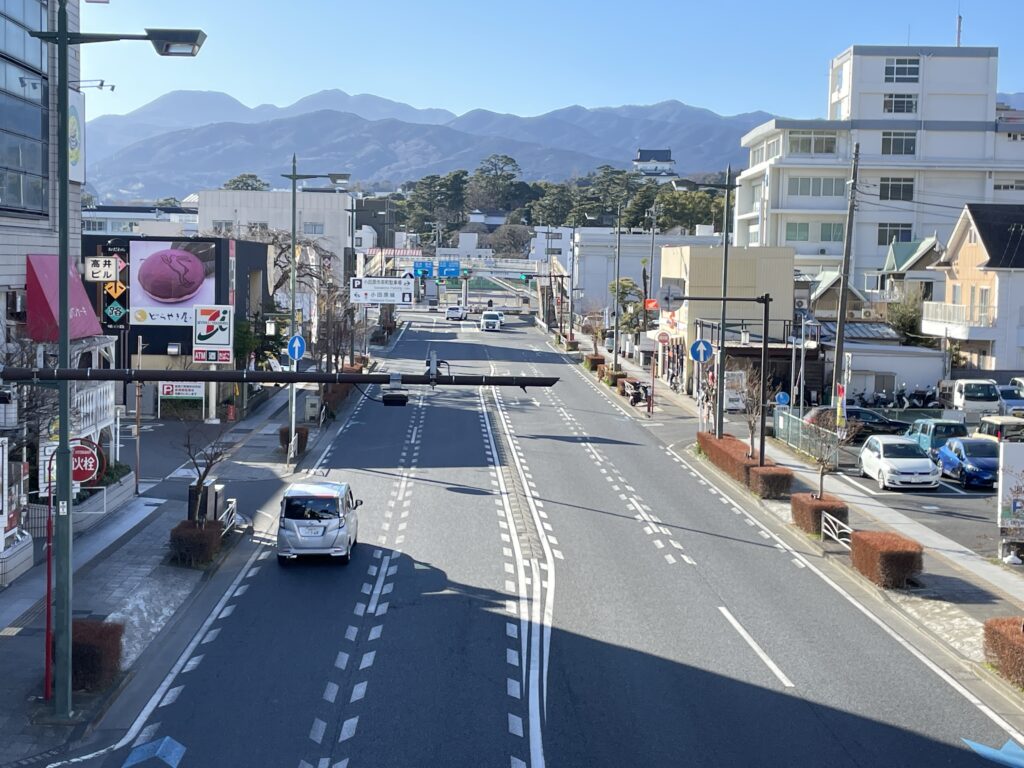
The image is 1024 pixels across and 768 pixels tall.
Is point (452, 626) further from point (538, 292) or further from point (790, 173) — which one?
point (538, 292)

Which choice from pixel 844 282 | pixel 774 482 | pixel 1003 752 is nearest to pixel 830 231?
pixel 844 282

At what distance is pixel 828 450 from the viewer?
104ft

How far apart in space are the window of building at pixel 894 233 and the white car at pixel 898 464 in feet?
191

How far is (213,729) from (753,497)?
2150 cm

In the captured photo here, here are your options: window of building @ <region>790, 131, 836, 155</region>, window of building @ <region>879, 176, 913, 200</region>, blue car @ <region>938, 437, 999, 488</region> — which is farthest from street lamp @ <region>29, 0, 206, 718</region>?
window of building @ <region>879, 176, 913, 200</region>

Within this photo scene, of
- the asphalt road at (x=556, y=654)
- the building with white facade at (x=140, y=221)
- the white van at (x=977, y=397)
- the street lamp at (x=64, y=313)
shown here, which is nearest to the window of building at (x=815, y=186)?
the white van at (x=977, y=397)

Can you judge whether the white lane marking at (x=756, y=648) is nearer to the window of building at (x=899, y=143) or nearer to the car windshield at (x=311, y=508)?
the car windshield at (x=311, y=508)

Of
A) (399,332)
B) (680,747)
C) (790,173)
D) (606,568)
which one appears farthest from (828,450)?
(399,332)

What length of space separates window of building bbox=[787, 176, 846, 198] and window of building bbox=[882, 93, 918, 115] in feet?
21.7

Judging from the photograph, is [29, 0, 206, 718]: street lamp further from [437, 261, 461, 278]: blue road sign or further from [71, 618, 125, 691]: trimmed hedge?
[437, 261, 461, 278]: blue road sign

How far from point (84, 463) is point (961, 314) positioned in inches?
1876

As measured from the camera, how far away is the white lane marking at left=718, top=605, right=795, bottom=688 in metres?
17.8

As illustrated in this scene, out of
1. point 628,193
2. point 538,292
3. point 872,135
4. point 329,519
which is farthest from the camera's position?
Result: point 628,193

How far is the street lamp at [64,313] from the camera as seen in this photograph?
50.2ft
